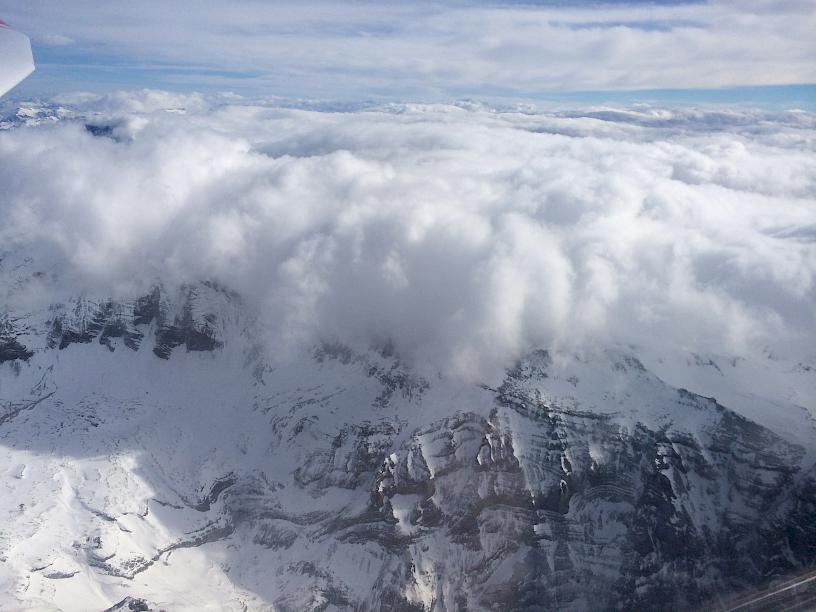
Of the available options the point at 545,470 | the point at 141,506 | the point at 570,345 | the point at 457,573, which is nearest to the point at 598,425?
the point at 545,470

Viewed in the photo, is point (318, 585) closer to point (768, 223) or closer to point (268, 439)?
point (268, 439)

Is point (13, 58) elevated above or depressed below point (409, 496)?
above

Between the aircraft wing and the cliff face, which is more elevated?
the aircraft wing

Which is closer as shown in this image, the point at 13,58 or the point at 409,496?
the point at 13,58

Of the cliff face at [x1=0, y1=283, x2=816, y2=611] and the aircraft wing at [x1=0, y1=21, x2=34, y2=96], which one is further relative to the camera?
the cliff face at [x1=0, y1=283, x2=816, y2=611]
